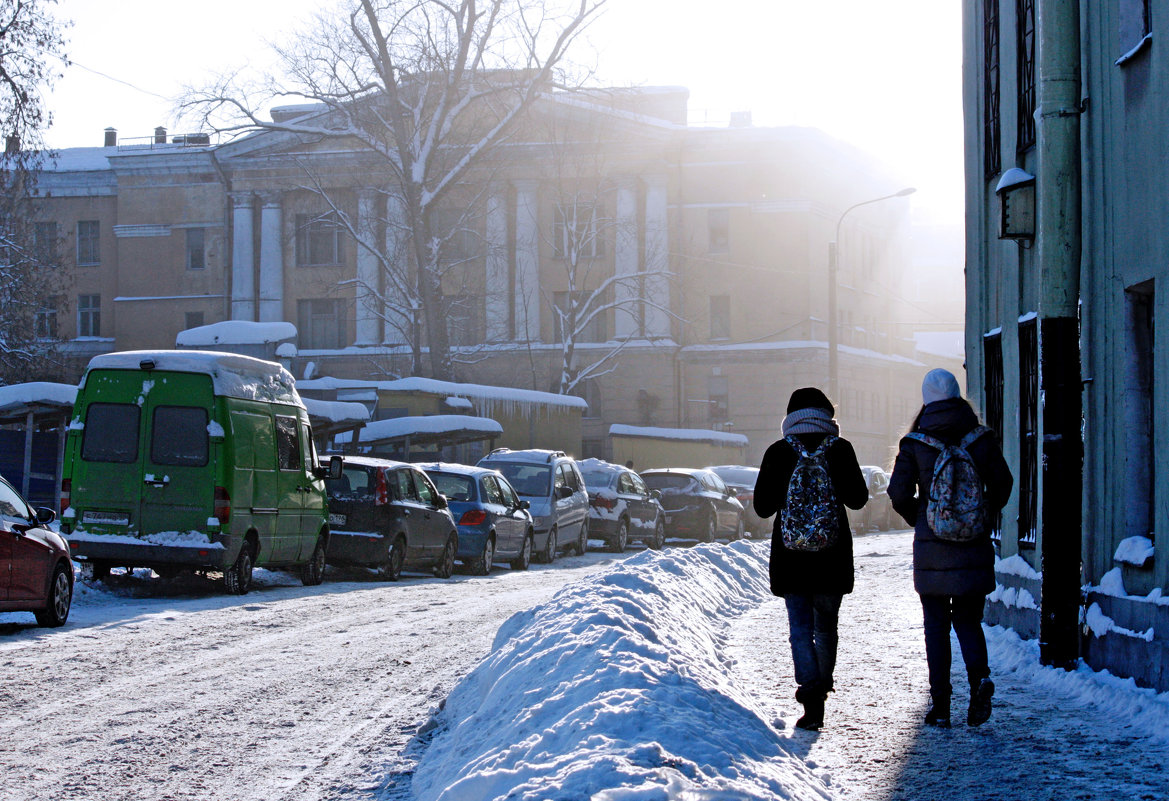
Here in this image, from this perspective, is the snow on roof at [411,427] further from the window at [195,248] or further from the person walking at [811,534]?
the window at [195,248]

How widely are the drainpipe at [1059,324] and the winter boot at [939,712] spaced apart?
210 cm

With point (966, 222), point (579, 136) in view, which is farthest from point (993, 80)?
point (579, 136)

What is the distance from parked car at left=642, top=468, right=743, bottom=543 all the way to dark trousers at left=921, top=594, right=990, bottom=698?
2219 centimetres

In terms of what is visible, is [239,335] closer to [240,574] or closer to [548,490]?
[548,490]

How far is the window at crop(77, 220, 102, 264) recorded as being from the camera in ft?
223

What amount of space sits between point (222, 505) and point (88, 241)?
57.0 metres

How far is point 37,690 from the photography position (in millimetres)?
8789

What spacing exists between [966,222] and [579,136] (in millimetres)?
46120

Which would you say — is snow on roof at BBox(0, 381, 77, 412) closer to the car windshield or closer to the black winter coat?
the car windshield

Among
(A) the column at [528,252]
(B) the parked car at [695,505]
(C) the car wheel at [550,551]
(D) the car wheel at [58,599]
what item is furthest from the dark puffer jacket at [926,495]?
(A) the column at [528,252]

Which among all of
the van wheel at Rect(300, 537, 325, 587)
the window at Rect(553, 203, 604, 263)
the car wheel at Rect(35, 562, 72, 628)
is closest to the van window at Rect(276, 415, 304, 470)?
the van wheel at Rect(300, 537, 325, 587)

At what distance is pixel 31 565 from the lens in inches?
467

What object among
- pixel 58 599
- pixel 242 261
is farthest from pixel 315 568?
pixel 242 261

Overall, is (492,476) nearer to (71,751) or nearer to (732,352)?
(71,751)
